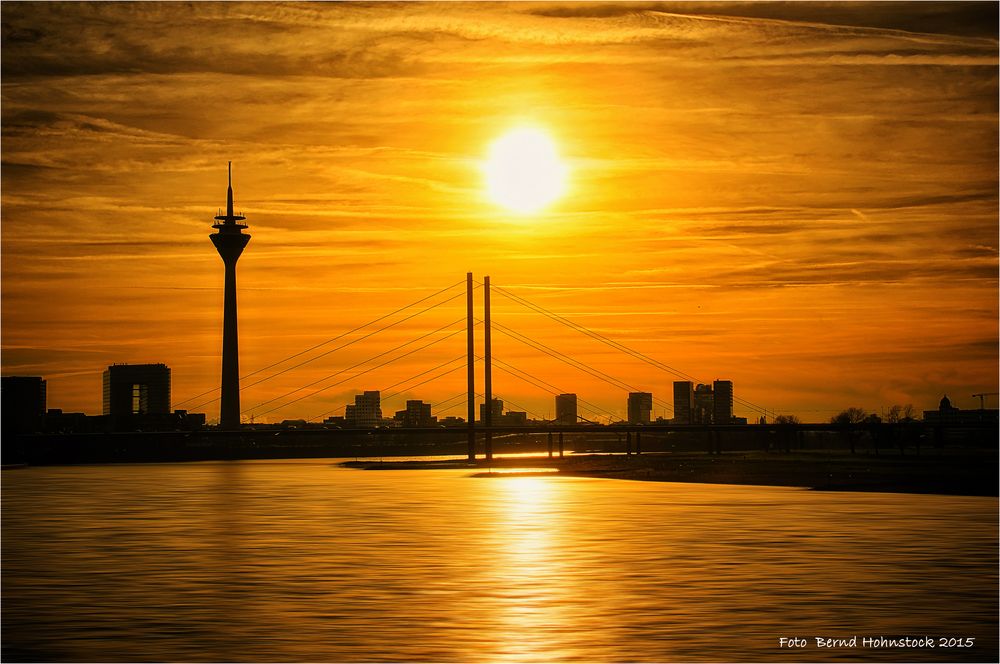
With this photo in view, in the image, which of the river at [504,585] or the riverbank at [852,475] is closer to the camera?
the river at [504,585]

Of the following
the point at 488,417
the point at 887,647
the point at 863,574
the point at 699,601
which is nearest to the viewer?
the point at 887,647

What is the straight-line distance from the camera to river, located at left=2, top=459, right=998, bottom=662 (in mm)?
20922

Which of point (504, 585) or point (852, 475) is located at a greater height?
point (504, 585)

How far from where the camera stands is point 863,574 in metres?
30.0

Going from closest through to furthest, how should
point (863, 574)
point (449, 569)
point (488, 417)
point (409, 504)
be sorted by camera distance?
point (863, 574) → point (449, 569) → point (409, 504) → point (488, 417)

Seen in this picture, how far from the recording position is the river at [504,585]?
2092 cm

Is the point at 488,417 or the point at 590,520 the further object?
the point at 488,417

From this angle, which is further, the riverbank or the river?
the riverbank

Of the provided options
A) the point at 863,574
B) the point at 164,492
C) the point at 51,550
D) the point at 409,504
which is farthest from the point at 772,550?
the point at 164,492

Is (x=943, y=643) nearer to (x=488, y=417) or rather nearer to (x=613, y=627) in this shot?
(x=613, y=627)

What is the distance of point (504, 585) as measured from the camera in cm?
2867

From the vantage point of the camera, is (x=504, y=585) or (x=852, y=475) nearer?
(x=504, y=585)

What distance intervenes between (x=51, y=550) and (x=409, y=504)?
3021cm

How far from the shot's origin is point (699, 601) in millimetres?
25781
